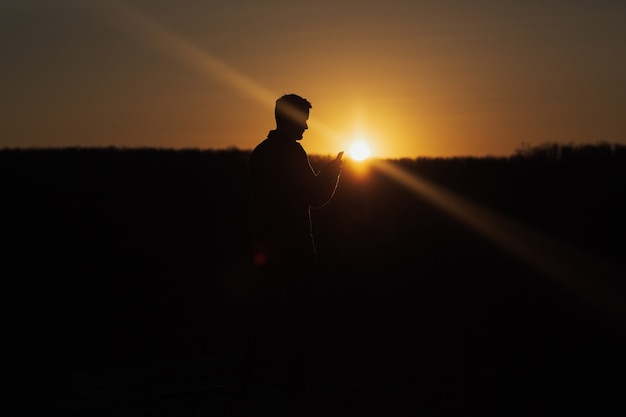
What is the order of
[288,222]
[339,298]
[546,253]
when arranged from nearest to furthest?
1. [288,222]
2. [339,298]
3. [546,253]

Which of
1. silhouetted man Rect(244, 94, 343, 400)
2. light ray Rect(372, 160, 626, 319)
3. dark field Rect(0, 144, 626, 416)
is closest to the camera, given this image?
silhouetted man Rect(244, 94, 343, 400)

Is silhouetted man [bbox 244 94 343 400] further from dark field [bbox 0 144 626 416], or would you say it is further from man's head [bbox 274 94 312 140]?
dark field [bbox 0 144 626 416]

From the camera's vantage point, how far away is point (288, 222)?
6.49m

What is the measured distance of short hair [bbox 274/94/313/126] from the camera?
21.3 feet

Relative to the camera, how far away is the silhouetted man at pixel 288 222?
21.1 feet

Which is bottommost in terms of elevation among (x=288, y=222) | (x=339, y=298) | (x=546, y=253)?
(x=339, y=298)

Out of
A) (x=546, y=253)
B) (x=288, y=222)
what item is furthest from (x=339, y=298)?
(x=546, y=253)

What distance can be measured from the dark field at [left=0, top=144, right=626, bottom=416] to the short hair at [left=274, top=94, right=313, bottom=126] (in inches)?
46.5

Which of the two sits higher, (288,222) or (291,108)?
(291,108)

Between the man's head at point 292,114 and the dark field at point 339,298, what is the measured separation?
3.65ft

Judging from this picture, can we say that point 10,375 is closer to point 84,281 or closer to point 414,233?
point 84,281

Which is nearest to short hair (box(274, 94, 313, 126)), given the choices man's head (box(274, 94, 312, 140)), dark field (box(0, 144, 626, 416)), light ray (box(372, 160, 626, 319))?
man's head (box(274, 94, 312, 140))

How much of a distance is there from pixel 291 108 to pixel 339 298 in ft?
31.3

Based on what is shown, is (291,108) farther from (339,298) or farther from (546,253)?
(546,253)
